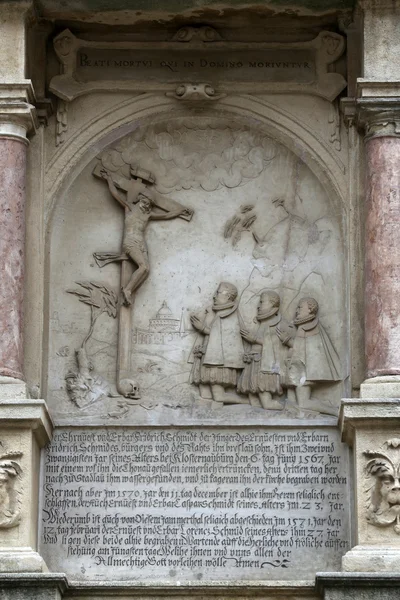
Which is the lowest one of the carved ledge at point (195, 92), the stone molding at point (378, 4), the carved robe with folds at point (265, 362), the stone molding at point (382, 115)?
the carved robe with folds at point (265, 362)

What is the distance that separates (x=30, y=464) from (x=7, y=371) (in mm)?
731

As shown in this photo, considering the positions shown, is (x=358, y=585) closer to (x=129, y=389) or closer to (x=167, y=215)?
(x=129, y=389)

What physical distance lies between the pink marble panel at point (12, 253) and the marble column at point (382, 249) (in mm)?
2670

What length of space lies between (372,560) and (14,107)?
4419 millimetres

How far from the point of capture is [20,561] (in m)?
13.2

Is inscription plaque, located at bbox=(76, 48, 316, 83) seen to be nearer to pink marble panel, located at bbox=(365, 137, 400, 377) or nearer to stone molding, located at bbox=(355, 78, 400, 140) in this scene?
stone molding, located at bbox=(355, 78, 400, 140)

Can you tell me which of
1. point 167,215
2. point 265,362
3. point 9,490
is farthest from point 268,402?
point 9,490

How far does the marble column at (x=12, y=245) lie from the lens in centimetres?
1383

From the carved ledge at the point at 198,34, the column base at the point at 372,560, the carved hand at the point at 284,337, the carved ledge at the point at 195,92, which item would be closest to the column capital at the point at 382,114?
the carved ledge at the point at 195,92

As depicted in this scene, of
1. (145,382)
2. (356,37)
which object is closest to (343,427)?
(145,382)

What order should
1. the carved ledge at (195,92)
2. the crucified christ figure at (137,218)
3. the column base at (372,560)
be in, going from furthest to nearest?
1. the carved ledge at (195,92)
2. the crucified christ figure at (137,218)
3. the column base at (372,560)

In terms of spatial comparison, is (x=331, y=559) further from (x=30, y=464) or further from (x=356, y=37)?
(x=356, y=37)

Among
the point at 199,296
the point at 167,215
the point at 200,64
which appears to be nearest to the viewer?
the point at 199,296

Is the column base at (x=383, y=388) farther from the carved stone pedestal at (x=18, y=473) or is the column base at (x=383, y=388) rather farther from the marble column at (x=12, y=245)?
the marble column at (x=12, y=245)
